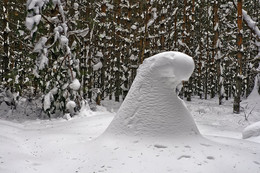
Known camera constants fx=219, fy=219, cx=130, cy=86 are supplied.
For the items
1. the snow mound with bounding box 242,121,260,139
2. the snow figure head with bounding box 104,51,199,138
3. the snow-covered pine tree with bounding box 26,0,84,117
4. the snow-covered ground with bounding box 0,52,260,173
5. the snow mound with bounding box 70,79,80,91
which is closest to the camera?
the snow-covered ground with bounding box 0,52,260,173

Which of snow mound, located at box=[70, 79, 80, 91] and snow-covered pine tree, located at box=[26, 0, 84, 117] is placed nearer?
snow-covered pine tree, located at box=[26, 0, 84, 117]

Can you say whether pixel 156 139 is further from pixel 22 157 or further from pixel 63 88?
pixel 63 88

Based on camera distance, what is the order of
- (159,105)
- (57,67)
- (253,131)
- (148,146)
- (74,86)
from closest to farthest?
(148,146) < (159,105) < (253,131) < (74,86) < (57,67)

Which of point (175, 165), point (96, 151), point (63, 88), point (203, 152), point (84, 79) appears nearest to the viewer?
point (175, 165)

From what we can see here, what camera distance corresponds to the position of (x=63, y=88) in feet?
25.2

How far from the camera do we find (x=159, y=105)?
362cm

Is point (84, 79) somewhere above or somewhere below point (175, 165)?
above

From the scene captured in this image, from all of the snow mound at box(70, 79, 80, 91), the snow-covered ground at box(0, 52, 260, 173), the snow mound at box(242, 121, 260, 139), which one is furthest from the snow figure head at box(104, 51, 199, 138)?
the snow mound at box(70, 79, 80, 91)

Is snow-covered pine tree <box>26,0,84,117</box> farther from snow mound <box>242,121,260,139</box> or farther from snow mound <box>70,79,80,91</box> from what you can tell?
snow mound <box>242,121,260,139</box>

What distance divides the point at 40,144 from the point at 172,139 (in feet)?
8.07

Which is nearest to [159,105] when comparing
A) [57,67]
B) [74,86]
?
[74,86]

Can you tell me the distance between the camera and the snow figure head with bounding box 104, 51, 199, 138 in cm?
352

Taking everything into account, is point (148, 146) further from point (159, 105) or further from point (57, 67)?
point (57, 67)

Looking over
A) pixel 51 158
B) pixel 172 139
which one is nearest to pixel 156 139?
pixel 172 139
